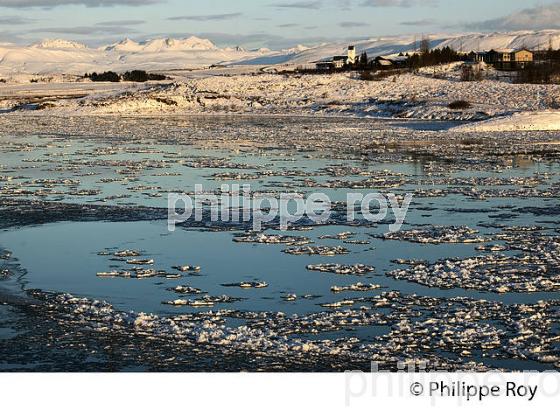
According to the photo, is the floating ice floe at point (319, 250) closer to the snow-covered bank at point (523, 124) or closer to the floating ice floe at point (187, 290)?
the floating ice floe at point (187, 290)

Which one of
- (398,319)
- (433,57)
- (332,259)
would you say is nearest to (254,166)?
(332,259)

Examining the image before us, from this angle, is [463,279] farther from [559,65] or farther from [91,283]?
[559,65]

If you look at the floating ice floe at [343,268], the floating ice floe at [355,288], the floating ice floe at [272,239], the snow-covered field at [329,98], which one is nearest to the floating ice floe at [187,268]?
the floating ice floe at [343,268]

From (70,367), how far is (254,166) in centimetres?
1277

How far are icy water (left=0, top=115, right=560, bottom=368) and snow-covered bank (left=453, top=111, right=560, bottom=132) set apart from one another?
30.7 feet

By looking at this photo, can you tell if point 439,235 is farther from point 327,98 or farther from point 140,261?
point 327,98

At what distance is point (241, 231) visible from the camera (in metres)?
11.3

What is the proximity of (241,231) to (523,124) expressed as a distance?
20762 millimetres

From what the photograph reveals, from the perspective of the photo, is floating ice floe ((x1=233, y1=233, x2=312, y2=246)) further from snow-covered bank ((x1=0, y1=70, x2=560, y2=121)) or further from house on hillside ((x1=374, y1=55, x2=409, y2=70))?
house on hillside ((x1=374, y1=55, x2=409, y2=70))

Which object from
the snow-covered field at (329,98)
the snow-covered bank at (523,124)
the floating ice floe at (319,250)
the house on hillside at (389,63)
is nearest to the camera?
the floating ice floe at (319,250)

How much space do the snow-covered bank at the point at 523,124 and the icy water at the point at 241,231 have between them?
9367mm

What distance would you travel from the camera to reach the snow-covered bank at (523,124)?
29.5m

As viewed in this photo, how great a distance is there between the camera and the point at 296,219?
39.7ft

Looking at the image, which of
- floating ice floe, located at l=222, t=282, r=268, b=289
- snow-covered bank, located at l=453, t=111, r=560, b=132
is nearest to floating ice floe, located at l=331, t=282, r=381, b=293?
floating ice floe, located at l=222, t=282, r=268, b=289
